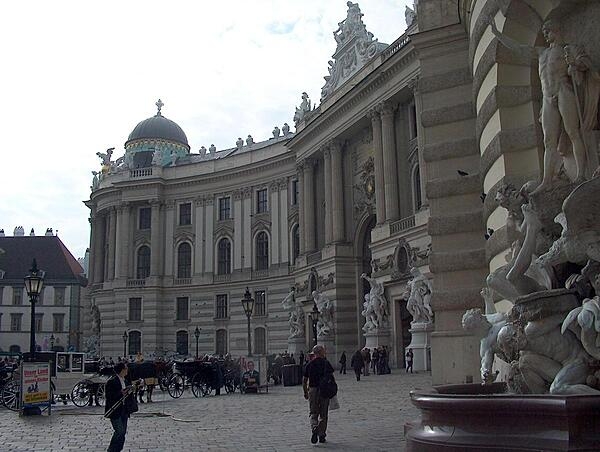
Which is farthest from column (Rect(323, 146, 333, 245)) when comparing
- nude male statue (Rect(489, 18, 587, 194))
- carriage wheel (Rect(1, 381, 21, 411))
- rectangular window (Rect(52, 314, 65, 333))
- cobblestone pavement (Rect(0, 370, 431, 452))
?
rectangular window (Rect(52, 314, 65, 333))

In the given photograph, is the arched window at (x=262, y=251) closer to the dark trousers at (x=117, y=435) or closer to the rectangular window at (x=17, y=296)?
the rectangular window at (x=17, y=296)

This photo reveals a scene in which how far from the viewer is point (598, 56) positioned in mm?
9945

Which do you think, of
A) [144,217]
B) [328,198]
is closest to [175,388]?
[328,198]

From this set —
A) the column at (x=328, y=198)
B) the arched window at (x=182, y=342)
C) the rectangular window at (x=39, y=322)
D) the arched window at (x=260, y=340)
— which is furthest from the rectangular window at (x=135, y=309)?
the rectangular window at (x=39, y=322)

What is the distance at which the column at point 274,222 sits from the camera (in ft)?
181

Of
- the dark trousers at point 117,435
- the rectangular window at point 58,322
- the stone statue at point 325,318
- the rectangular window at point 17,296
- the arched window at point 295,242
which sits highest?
the arched window at point 295,242

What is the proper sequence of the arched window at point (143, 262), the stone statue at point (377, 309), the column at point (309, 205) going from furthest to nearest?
the arched window at point (143, 262), the column at point (309, 205), the stone statue at point (377, 309)

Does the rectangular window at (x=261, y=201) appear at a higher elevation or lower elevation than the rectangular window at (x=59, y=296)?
higher

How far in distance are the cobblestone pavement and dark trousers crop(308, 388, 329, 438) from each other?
25cm

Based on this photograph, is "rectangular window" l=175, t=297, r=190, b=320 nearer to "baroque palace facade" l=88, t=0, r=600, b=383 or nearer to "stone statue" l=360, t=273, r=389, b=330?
"baroque palace facade" l=88, t=0, r=600, b=383

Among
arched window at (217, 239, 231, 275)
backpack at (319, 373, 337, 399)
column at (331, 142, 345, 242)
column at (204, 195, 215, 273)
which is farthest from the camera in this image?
column at (204, 195, 215, 273)

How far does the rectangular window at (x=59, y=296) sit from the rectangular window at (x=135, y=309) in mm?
24615

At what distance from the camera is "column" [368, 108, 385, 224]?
3903 cm

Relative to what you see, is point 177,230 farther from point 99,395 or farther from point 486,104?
point 486,104
